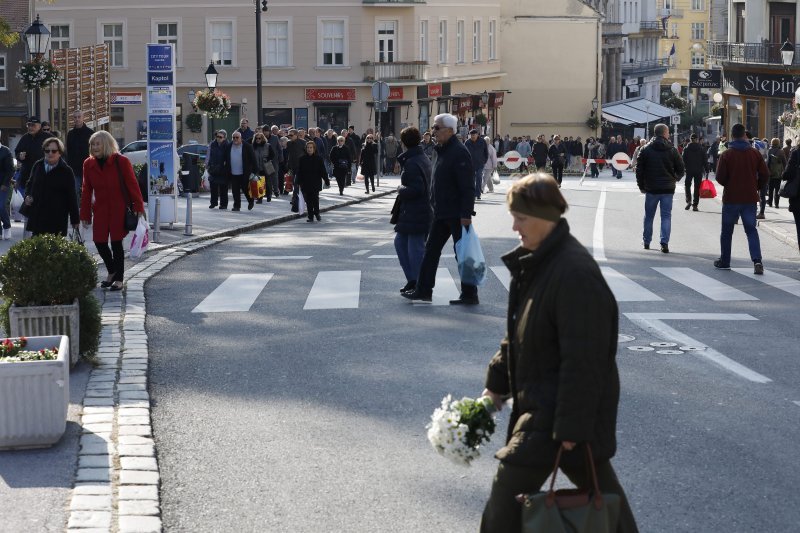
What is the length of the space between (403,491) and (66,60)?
914 inches

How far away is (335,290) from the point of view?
1568 centimetres

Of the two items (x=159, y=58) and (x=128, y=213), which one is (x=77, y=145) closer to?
(x=159, y=58)

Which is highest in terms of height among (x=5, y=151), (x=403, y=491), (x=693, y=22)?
(x=693, y=22)

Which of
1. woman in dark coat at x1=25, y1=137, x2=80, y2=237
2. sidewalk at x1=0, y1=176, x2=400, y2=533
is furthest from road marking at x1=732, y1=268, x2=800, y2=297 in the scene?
woman in dark coat at x1=25, y1=137, x2=80, y2=237

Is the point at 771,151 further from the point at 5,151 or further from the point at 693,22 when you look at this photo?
the point at 693,22

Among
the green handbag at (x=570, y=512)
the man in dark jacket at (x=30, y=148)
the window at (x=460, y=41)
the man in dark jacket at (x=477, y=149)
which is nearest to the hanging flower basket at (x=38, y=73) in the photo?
the man in dark jacket at (x=477, y=149)

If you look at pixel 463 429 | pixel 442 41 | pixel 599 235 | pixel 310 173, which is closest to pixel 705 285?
pixel 599 235

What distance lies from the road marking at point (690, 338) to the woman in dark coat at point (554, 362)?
5.34 meters

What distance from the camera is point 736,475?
7402 mm

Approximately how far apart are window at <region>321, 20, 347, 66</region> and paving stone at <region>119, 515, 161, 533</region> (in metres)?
59.6

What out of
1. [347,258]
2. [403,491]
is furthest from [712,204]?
[403,491]

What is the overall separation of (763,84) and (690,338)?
48.4m

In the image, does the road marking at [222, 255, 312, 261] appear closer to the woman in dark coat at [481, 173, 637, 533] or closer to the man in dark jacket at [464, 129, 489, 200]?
the man in dark jacket at [464, 129, 489, 200]

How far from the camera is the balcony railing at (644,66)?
122 metres
